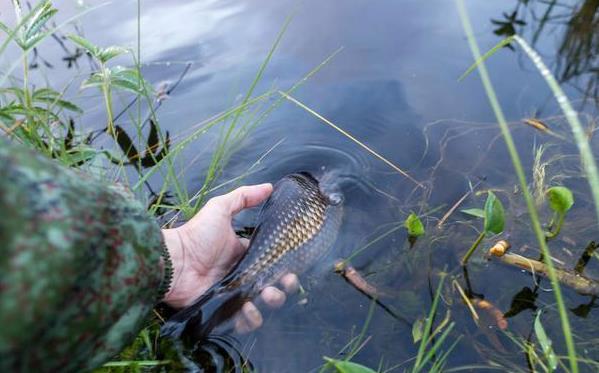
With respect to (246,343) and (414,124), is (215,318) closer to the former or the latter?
(246,343)

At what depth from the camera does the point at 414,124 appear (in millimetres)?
3430

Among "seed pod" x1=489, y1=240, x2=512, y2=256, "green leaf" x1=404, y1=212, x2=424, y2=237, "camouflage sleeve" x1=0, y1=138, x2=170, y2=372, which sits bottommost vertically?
"seed pod" x1=489, y1=240, x2=512, y2=256

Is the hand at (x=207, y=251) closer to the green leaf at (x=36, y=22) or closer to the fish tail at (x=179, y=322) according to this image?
the fish tail at (x=179, y=322)

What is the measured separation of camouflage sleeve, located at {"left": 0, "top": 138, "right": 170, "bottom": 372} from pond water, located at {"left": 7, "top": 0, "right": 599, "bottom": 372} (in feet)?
3.46

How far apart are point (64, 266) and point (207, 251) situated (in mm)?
1528

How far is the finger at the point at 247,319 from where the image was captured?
2.26 meters

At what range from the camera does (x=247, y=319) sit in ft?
7.43

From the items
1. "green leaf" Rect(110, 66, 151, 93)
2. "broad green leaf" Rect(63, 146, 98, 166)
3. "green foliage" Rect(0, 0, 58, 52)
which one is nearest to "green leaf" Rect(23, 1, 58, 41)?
"green foliage" Rect(0, 0, 58, 52)

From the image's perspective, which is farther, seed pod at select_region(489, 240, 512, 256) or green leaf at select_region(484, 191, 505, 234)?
seed pod at select_region(489, 240, 512, 256)

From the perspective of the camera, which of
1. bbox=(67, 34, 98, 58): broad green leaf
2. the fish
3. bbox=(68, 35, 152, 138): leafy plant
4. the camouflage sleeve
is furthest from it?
bbox=(68, 35, 152, 138): leafy plant

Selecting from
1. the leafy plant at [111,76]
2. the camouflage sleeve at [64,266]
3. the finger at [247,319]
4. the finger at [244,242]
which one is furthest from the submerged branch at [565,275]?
the leafy plant at [111,76]

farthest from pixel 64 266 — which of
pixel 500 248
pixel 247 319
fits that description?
pixel 500 248

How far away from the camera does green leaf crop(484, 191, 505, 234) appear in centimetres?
195

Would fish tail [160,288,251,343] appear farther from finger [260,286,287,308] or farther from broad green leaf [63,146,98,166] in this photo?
broad green leaf [63,146,98,166]
